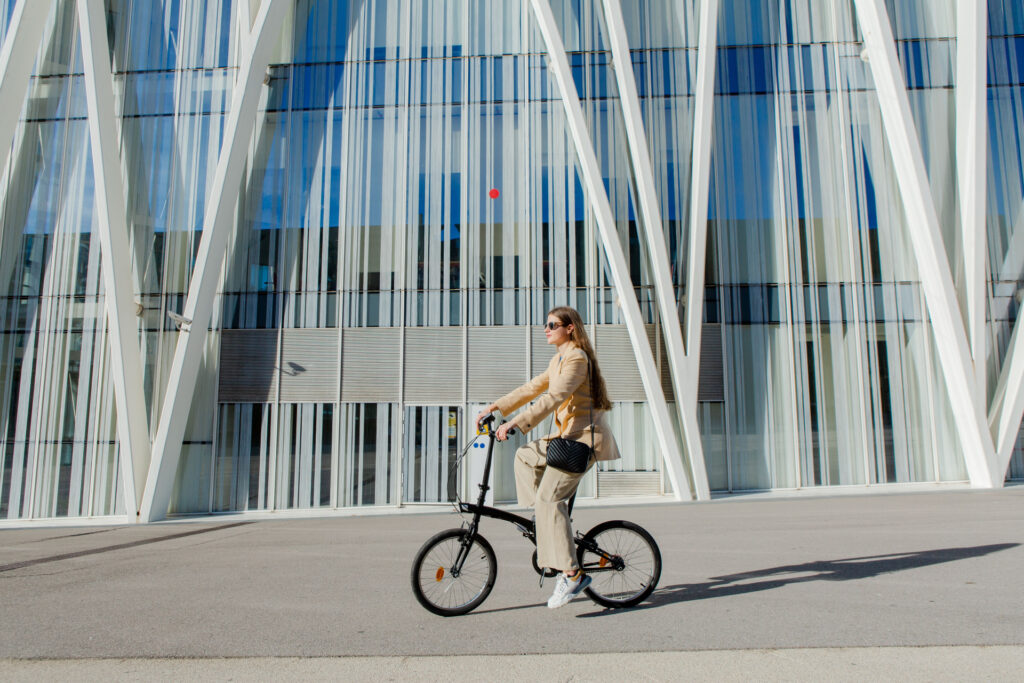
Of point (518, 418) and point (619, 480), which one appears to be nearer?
Result: point (518, 418)

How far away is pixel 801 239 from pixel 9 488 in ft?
45.4

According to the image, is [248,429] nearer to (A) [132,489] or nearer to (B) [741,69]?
(A) [132,489]

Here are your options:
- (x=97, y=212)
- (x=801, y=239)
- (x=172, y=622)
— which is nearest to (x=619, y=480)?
(x=801, y=239)

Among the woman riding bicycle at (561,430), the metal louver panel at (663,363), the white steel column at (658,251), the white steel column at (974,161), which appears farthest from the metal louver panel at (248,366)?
the white steel column at (974,161)

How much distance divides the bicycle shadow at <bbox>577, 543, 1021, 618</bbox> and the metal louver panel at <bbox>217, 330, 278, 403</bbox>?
8746 mm

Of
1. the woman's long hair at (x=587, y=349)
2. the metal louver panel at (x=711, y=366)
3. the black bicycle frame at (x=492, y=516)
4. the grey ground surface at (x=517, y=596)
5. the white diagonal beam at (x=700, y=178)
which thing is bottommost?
the grey ground surface at (x=517, y=596)

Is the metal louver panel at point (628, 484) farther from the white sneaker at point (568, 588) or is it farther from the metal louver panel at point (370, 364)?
the white sneaker at point (568, 588)

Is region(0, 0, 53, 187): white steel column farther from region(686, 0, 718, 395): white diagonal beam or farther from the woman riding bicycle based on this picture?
the woman riding bicycle

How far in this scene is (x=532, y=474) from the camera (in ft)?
13.7

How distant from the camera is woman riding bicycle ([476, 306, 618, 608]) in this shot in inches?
156

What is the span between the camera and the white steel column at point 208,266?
1084cm

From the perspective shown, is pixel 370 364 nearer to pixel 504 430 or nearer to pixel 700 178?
pixel 700 178

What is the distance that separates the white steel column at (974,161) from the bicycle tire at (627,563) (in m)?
9.78

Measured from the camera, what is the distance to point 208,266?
1114 cm
